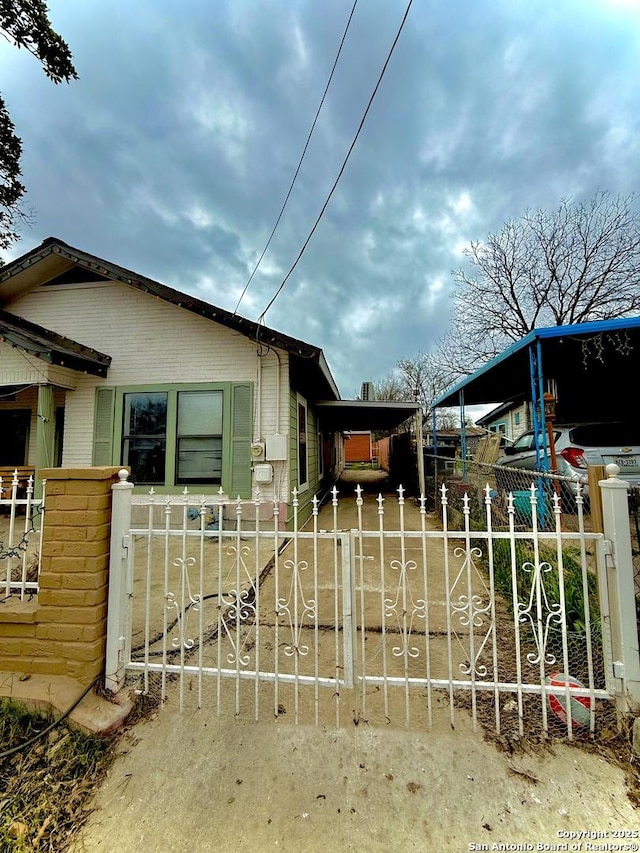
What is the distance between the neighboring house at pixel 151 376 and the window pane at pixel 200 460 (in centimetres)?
2

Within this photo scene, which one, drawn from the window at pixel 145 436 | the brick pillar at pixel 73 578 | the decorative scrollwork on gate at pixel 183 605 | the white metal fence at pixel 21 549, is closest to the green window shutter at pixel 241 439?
the window at pixel 145 436

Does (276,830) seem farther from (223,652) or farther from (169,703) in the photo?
(223,652)

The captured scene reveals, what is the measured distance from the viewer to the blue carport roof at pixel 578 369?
512 cm

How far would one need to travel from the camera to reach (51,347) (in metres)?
5.43

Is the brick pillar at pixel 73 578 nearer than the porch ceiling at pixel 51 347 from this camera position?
Yes

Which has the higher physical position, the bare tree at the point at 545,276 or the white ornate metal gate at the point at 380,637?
the bare tree at the point at 545,276

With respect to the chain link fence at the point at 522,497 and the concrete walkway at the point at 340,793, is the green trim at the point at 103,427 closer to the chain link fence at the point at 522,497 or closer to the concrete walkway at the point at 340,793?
the concrete walkway at the point at 340,793

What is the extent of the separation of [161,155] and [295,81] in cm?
413

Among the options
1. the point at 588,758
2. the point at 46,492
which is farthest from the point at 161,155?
the point at 588,758

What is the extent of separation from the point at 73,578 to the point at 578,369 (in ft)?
29.6

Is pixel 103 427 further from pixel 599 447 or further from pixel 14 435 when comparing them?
pixel 599 447

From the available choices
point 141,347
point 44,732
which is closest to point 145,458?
point 141,347

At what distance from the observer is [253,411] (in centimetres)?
596

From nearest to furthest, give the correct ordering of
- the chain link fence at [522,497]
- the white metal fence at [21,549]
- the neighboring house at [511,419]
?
the white metal fence at [21,549]
the chain link fence at [522,497]
the neighboring house at [511,419]
